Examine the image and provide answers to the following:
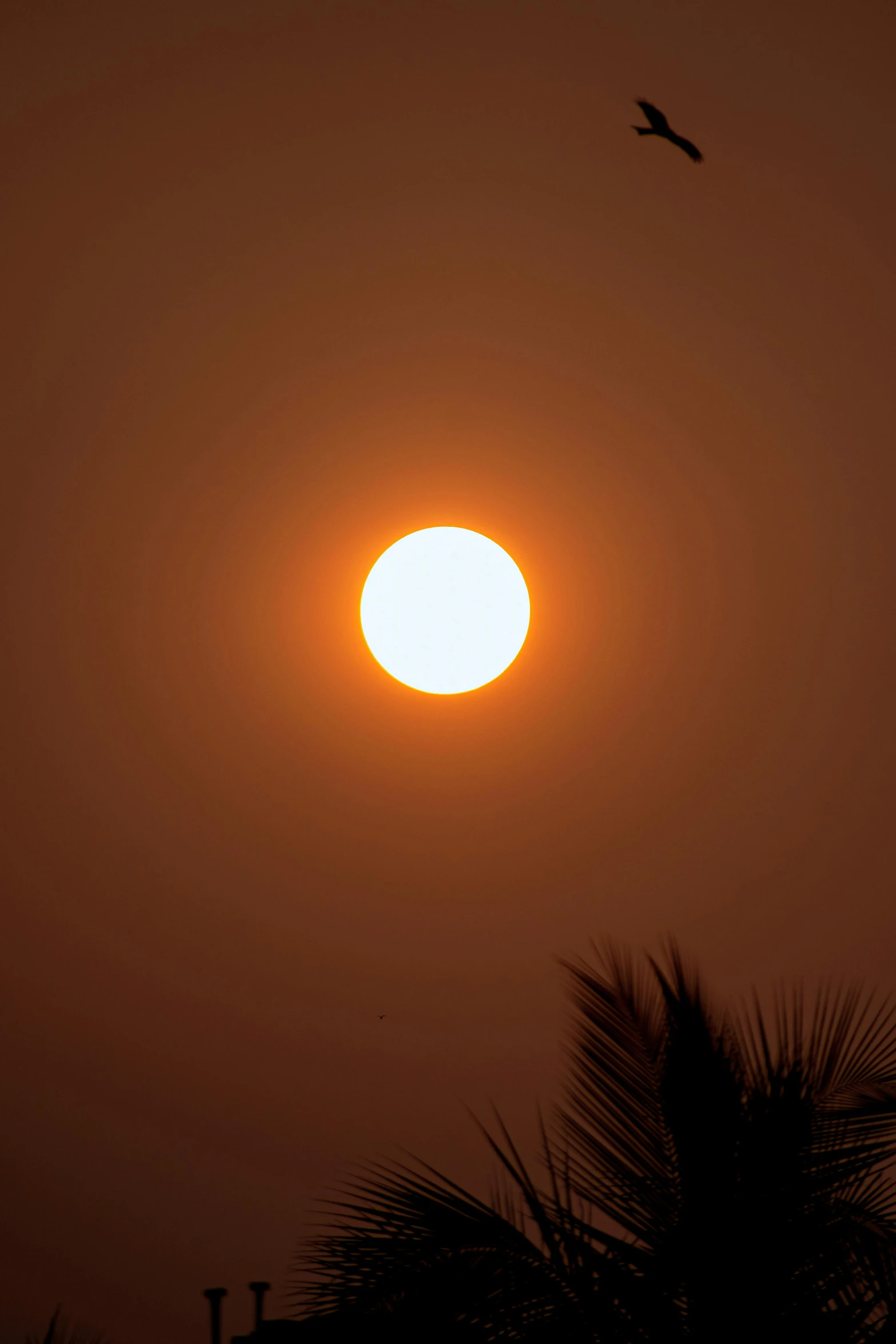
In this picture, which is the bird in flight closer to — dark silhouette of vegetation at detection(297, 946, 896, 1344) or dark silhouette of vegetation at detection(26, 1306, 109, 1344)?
dark silhouette of vegetation at detection(297, 946, 896, 1344)

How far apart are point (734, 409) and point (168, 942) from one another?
18.9 ft

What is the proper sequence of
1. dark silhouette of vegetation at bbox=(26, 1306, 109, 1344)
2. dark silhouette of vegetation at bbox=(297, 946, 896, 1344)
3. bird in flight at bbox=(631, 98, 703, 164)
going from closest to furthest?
dark silhouette of vegetation at bbox=(297, 946, 896, 1344) < bird in flight at bbox=(631, 98, 703, 164) < dark silhouette of vegetation at bbox=(26, 1306, 109, 1344)

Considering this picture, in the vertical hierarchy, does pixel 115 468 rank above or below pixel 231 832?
above

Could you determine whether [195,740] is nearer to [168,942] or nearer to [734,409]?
[168,942]

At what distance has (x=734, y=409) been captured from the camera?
7449 millimetres

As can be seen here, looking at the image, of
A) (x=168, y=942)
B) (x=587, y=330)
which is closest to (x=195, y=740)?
(x=168, y=942)

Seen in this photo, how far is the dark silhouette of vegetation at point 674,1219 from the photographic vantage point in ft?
13.8

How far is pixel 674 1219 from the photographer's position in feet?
14.8

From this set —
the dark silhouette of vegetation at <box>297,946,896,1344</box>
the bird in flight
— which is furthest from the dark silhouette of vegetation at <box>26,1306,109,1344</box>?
the bird in flight

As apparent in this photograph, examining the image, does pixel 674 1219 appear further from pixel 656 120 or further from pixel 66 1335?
pixel 66 1335

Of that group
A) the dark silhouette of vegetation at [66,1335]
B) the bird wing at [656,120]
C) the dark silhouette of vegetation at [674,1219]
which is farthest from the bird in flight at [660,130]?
the dark silhouette of vegetation at [66,1335]

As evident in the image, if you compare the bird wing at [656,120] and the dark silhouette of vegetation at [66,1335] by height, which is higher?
the bird wing at [656,120]

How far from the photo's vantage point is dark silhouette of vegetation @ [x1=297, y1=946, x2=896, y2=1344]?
13.8 feet

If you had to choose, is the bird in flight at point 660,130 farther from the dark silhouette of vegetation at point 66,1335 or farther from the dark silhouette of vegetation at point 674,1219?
the dark silhouette of vegetation at point 66,1335
